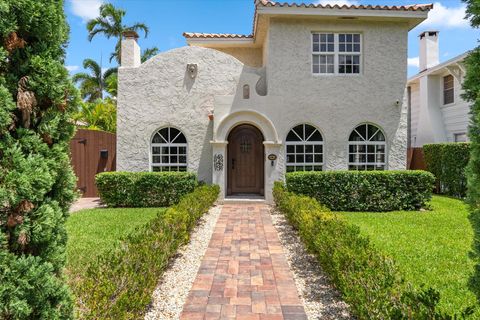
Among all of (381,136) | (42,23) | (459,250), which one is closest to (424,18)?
(381,136)

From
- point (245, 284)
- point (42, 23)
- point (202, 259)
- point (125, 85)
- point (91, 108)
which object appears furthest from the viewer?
point (91, 108)

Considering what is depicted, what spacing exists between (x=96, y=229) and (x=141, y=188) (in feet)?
12.9

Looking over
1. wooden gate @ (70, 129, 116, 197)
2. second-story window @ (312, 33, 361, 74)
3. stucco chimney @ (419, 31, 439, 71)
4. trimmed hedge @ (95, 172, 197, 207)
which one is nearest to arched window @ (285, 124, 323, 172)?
second-story window @ (312, 33, 361, 74)

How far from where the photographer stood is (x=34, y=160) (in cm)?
258

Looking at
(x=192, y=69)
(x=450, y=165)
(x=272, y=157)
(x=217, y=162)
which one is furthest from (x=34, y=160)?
(x=450, y=165)

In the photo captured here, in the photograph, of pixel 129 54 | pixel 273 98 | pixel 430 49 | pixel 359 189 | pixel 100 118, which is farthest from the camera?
pixel 100 118

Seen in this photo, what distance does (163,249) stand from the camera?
5.44 meters

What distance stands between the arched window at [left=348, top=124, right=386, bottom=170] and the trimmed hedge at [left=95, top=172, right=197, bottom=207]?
6814 millimetres

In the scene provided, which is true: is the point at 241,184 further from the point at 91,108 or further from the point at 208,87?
the point at 91,108

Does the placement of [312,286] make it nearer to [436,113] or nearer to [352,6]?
[352,6]

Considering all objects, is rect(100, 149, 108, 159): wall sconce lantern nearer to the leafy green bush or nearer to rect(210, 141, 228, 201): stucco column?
Result: rect(210, 141, 228, 201): stucco column

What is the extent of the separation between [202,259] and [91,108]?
19.5 metres

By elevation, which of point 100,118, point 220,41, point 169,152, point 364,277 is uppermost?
point 220,41

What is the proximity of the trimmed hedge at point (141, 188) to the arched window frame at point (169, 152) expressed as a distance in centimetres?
121
